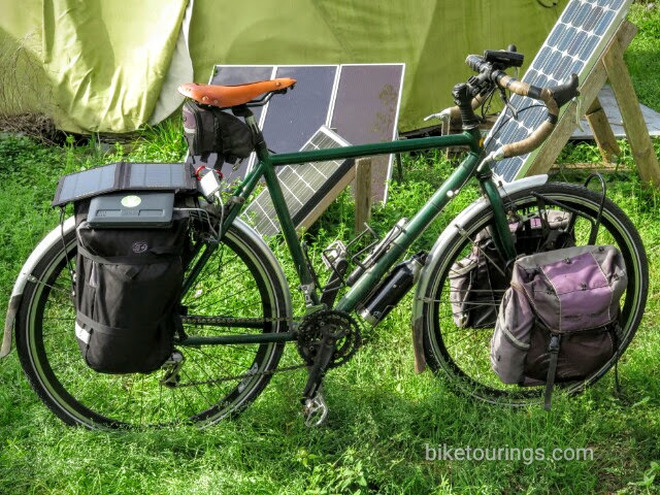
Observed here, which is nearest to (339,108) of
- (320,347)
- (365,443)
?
(320,347)

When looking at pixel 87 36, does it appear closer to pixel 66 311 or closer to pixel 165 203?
pixel 66 311

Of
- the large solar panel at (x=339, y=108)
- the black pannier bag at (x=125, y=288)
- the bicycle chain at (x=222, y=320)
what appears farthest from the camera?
the large solar panel at (x=339, y=108)

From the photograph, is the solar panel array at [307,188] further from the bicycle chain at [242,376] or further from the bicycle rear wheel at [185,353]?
the bicycle chain at [242,376]

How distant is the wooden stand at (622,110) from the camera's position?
528 centimetres

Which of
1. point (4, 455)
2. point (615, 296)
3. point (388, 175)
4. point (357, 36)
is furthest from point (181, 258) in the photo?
point (357, 36)

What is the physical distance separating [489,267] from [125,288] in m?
1.59

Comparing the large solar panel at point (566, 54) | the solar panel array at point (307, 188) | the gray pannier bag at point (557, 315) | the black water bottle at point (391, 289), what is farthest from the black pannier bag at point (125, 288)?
the large solar panel at point (566, 54)

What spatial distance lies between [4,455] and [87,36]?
12.3 feet

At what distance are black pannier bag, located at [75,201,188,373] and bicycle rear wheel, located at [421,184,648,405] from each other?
113 cm

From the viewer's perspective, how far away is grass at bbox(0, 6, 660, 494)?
3605mm

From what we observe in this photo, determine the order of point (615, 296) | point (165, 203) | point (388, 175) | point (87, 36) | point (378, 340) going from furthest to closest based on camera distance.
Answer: point (87, 36), point (388, 175), point (378, 340), point (615, 296), point (165, 203)

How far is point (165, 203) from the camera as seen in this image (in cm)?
337

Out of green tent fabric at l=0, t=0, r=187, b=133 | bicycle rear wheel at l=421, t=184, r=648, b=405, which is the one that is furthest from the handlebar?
green tent fabric at l=0, t=0, r=187, b=133

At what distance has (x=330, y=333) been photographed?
12.4 feet
